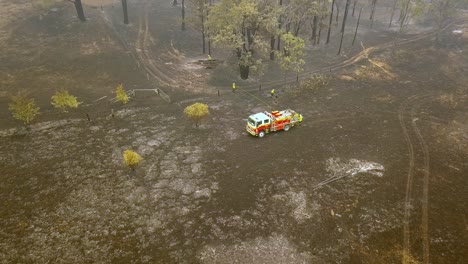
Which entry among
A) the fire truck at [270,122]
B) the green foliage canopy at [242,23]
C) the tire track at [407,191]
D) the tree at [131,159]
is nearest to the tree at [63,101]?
the tree at [131,159]

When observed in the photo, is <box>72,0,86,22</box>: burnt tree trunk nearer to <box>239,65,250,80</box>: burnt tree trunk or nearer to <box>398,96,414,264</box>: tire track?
<box>239,65,250,80</box>: burnt tree trunk

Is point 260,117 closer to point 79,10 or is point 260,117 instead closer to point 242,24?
point 242,24

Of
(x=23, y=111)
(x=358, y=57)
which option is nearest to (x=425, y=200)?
(x=358, y=57)

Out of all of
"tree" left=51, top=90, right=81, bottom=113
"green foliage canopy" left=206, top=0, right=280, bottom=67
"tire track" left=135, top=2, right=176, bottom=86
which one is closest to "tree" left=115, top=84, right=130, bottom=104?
"tree" left=51, top=90, right=81, bottom=113

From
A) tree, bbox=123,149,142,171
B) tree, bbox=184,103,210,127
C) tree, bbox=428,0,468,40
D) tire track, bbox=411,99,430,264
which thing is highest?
tree, bbox=428,0,468,40

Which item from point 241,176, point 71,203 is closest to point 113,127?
point 71,203

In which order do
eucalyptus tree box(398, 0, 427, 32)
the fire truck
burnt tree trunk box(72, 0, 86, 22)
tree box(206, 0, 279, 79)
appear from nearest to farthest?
the fire truck, tree box(206, 0, 279, 79), burnt tree trunk box(72, 0, 86, 22), eucalyptus tree box(398, 0, 427, 32)

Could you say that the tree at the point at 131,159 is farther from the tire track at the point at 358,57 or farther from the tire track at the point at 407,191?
the tire track at the point at 358,57
